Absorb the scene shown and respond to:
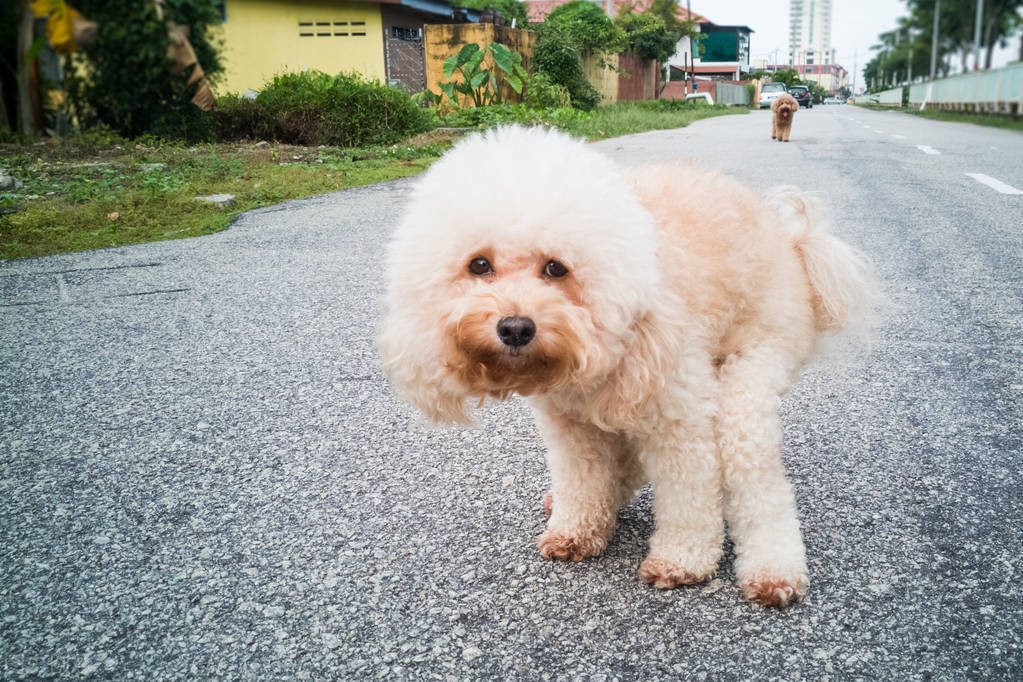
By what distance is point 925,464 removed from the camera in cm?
275

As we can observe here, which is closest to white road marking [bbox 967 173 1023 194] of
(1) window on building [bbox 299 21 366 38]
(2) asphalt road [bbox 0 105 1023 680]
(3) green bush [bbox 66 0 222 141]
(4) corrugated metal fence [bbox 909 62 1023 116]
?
(2) asphalt road [bbox 0 105 1023 680]

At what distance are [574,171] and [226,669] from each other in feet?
4.81

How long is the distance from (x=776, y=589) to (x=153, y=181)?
28.3 feet

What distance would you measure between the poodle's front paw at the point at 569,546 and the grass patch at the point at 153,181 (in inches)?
176

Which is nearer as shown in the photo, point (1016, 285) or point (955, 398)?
point (955, 398)

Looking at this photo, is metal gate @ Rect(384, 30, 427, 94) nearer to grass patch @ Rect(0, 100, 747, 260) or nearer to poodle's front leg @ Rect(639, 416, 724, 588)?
grass patch @ Rect(0, 100, 747, 260)

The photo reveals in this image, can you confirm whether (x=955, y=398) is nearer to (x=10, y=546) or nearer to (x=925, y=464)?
(x=925, y=464)

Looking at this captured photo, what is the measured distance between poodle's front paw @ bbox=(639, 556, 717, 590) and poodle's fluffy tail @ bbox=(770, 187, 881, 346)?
2.92 feet

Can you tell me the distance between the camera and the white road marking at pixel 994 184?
28.0 feet

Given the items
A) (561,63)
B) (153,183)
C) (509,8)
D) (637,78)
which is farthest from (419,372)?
(637,78)

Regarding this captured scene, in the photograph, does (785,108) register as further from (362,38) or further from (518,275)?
(518,275)

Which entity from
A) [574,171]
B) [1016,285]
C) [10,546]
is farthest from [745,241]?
[1016,285]

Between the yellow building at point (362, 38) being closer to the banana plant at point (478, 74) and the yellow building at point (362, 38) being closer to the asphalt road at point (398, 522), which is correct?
the banana plant at point (478, 74)

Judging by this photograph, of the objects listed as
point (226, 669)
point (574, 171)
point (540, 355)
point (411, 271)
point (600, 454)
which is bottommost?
point (226, 669)
